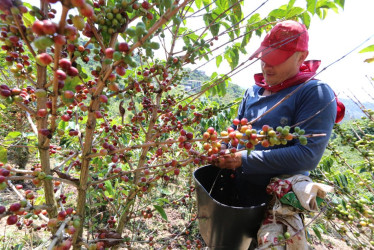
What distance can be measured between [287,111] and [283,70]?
348mm

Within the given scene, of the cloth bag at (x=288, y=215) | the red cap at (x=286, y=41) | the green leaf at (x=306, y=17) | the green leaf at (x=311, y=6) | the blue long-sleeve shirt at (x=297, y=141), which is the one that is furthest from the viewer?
the green leaf at (x=306, y=17)

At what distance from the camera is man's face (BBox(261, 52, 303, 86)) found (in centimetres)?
164

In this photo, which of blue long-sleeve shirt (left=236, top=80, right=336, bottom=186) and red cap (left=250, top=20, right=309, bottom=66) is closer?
blue long-sleeve shirt (left=236, top=80, right=336, bottom=186)

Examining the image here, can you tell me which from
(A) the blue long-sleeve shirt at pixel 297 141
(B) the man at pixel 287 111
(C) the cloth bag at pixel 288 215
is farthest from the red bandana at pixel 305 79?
(C) the cloth bag at pixel 288 215

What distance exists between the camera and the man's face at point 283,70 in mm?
1643

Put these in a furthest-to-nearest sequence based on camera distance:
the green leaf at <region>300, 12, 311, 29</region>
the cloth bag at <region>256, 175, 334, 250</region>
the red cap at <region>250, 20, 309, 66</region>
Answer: the green leaf at <region>300, 12, 311, 29</region>, the red cap at <region>250, 20, 309, 66</region>, the cloth bag at <region>256, 175, 334, 250</region>

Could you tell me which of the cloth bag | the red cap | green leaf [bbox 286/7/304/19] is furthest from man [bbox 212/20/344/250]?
green leaf [bbox 286/7/304/19]

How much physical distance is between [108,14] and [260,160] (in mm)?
1243

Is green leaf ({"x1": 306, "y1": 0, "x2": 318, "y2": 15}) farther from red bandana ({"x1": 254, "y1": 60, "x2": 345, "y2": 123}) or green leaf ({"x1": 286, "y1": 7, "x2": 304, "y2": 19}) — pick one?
red bandana ({"x1": 254, "y1": 60, "x2": 345, "y2": 123})

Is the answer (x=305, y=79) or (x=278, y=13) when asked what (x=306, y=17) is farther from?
(x=305, y=79)

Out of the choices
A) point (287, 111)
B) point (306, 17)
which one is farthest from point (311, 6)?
point (287, 111)

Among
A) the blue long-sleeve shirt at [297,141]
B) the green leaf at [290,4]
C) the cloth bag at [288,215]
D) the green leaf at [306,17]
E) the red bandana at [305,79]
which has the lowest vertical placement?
the cloth bag at [288,215]

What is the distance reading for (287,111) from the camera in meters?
1.59

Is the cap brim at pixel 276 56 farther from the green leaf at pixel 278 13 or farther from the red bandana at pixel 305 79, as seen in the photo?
the green leaf at pixel 278 13
